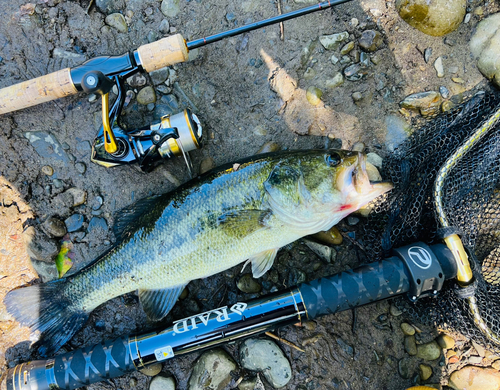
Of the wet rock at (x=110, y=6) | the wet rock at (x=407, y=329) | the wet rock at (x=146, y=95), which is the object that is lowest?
the wet rock at (x=407, y=329)

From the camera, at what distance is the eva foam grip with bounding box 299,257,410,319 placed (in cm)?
265

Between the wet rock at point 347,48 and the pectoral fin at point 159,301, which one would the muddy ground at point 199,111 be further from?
the pectoral fin at point 159,301

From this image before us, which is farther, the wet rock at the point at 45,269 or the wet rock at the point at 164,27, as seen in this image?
the wet rock at the point at 164,27

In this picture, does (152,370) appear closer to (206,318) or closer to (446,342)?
(206,318)

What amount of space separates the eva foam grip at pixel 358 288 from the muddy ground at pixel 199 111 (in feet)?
1.51

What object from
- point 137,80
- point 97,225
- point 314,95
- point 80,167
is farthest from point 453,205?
point 80,167

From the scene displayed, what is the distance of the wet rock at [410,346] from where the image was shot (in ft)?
10.1

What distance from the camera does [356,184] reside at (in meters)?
2.68

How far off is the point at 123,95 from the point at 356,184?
213 centimetres

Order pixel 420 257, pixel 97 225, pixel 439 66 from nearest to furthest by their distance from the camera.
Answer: pixel 420 257, pixel 439 66, pixel 97 225

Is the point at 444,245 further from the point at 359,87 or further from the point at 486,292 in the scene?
the point at 359,87

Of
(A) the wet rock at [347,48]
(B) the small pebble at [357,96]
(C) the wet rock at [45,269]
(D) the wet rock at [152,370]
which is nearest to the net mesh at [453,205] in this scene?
(B) the small pebble at [357,96]

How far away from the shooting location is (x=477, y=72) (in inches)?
126

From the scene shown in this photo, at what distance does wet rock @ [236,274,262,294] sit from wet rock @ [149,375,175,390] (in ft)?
3.33
